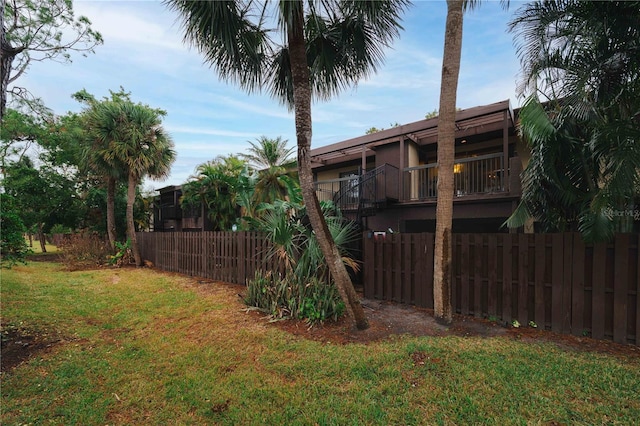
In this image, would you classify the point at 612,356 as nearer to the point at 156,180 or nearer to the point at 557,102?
the point at 557,102

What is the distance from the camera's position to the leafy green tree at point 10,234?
4.11m

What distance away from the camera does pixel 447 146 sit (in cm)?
487

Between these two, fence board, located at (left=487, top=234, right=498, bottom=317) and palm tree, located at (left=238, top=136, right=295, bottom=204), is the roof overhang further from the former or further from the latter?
fence board, located at (left=487, top=234, right=498, bottom=317)

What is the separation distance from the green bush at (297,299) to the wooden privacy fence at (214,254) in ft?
2.46

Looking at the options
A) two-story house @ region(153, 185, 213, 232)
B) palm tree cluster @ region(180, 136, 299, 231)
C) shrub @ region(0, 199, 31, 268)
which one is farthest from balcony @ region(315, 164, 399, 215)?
two-story house @ region(153, 185, 213, 232)

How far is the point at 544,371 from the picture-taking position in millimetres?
3301

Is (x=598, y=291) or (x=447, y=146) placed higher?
(x=447, y=146)

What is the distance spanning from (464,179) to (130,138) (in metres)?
14.8

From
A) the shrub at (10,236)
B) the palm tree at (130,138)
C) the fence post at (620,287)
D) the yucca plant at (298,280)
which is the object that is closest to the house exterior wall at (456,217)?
the fence post at (620,287)

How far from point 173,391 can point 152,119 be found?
1453 centimetres

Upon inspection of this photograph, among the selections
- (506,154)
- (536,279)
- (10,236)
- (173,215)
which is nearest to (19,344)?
(10,236)

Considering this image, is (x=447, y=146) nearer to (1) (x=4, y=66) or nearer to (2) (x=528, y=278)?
(2) (x=528, y=278)

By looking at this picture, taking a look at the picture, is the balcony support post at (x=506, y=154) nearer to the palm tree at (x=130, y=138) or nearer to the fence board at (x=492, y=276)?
the fence board at (x=492, y=276)

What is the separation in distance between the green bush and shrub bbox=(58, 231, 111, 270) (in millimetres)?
13237
